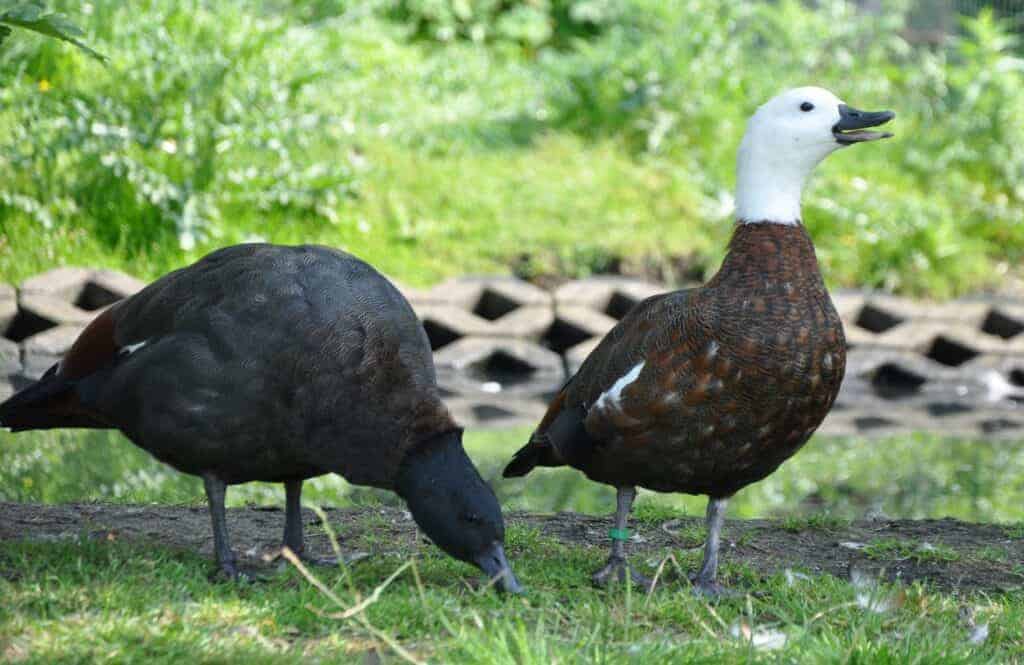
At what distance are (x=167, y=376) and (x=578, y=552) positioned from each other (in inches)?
61.4

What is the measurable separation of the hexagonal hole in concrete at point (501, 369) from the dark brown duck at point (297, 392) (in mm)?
4943

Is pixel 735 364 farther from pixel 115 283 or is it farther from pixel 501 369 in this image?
pixel 115 283

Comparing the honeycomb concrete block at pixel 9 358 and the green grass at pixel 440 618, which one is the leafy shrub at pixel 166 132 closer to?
the honeycomb concrete block at pixel 9 358

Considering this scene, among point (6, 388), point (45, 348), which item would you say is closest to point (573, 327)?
point (45, 348)

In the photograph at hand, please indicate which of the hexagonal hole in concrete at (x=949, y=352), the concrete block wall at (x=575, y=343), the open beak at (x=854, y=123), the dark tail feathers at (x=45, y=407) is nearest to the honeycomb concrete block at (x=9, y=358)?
the concrete block wall at (x=575, y=343)

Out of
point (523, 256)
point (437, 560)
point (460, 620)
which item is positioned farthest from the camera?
point (523, 256)

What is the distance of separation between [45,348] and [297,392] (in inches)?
182

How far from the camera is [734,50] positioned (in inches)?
493

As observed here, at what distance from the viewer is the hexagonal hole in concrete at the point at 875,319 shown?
10.5 meters

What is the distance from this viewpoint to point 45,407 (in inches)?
183

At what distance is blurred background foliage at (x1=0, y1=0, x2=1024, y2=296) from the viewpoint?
31.2ft

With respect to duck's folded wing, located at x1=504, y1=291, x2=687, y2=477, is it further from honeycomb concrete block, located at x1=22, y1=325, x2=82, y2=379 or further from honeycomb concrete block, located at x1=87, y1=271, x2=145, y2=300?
honeycomb concrete block, located at x1=87, y1=271, x2=145, y2=300

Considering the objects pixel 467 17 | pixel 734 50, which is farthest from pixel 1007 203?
pixel 467 17

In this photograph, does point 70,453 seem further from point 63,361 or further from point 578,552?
point 578,552
